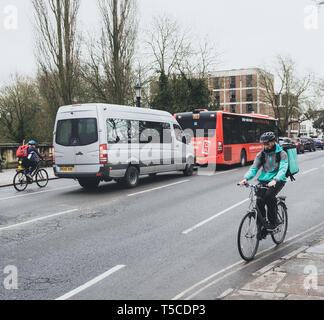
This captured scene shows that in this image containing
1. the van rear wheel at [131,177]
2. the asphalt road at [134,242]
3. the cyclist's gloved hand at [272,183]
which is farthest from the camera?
the van rear wheel at [131,177]

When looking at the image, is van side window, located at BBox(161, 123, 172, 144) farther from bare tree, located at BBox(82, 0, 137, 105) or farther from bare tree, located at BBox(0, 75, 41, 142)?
bare tree, located at BBox(0, 75, 41, 142)

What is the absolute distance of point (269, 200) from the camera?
640 cm

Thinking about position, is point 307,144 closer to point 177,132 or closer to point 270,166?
point 177,132

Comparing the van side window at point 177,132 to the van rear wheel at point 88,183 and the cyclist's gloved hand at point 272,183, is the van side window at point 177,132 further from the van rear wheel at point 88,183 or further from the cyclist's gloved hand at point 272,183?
the cyclist's gloved hand at point 272,183

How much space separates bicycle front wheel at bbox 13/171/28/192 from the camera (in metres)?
14.8

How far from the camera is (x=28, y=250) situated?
662 centimetres

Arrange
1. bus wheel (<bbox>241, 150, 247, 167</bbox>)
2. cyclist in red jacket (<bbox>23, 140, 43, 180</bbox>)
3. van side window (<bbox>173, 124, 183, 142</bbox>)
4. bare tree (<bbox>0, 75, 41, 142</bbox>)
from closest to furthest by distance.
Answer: cyclist in red jacket (<bbox>23, 140, 43, 180</bbox>)
van side window (<bbox>173, 124, 183, 142</bbox>)
bus wheel (<bbox>241, 150, 247, 167</bbox>)
bare tree (<bbox>0, 75, 41, 142</bbox>)

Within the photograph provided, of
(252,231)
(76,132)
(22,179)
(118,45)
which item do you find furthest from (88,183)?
(118,45)

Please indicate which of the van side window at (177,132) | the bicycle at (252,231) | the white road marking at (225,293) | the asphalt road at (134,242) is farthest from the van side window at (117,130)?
the white road marking at (225,293)

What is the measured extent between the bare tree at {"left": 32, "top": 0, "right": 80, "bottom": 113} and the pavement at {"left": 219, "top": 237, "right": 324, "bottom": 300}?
22.9 metres

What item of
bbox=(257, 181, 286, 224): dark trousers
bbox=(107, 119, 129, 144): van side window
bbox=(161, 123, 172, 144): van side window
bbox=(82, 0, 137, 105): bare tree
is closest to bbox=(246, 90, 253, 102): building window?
bbox=(82, 0, 137, 105): bare tree

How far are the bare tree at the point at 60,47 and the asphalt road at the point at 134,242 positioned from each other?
14601 mm

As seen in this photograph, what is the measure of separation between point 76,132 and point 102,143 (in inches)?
39.3

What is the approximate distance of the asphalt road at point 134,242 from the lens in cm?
496
